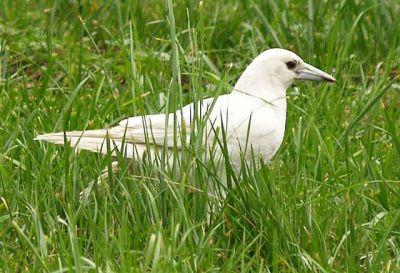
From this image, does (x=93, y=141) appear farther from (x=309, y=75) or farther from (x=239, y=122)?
(x=309, y=75)

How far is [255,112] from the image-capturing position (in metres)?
5.98

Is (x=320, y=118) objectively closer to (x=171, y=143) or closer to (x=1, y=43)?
(x=171, y=143)

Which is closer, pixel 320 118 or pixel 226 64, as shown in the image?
pixel 320 118

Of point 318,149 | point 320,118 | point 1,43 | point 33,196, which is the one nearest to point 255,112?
point 318,149

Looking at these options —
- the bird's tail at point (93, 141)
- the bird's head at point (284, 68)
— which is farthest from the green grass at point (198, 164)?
the bird's head at point (284, 68)

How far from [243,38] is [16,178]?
2.52 metres

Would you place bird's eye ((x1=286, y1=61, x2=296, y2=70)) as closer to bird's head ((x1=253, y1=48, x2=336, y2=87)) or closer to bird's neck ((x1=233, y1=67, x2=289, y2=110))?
bird's head ((x1=253, y1=48, x2=336, y2=87))

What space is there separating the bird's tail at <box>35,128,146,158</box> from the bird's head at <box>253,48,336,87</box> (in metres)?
0.80

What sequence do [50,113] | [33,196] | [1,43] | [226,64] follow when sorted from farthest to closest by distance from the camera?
[226,64]
[1,43]
[50,113]
[33,196]

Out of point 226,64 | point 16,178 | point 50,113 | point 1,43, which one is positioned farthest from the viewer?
point 226,64

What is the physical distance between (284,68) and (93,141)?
3.71 ft

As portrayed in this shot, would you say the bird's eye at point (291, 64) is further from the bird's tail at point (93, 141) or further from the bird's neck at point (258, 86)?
the bird's tail at point (93, 141)

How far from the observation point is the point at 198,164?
5.09 metres

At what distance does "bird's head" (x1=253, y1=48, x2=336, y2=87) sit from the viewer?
6.27 meters
